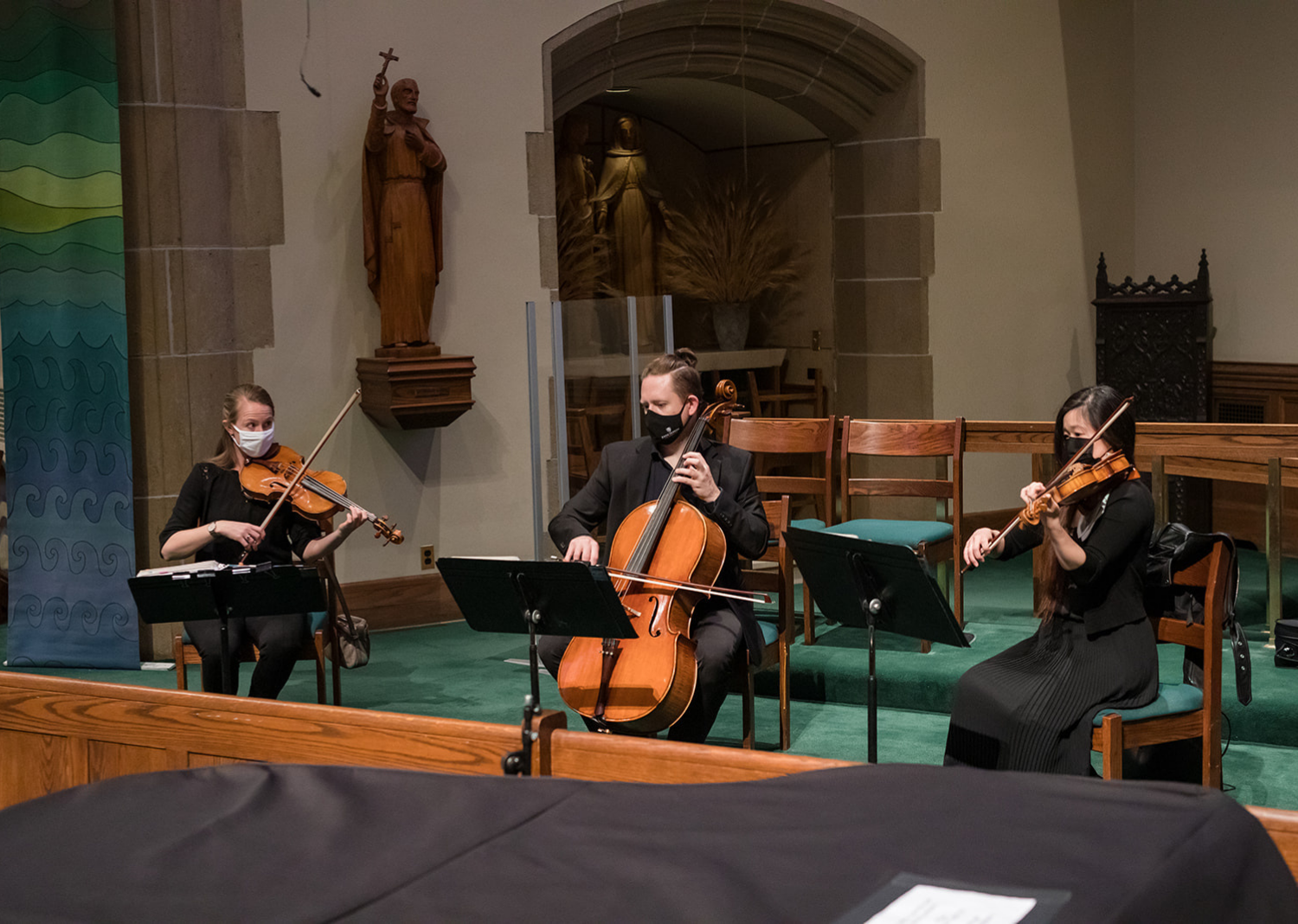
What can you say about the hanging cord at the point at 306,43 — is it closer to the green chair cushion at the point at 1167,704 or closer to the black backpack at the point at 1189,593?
the black backpack at the point at 1189,593

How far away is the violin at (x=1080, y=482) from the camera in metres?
3.17

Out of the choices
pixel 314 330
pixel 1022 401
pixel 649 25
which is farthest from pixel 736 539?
pixel 1022 401

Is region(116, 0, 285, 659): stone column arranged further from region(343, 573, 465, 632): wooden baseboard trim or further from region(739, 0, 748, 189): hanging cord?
region(739, 0, 748, 189): hanging cord

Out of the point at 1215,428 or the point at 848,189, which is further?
the point at 848,189

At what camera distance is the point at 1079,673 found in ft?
10.9

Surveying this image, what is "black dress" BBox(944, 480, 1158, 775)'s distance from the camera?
325cm

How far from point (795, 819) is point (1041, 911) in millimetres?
284

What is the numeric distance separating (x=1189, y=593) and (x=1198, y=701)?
0.26 metres

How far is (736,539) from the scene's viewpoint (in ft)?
12.8

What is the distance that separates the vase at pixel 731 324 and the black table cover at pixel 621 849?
6823 mm

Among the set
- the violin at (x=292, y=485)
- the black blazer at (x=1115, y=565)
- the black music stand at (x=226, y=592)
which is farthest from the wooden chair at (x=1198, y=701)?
the violin at (x=292, y=485)

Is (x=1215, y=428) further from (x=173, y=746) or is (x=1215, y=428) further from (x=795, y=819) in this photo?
(x=795, y=819)

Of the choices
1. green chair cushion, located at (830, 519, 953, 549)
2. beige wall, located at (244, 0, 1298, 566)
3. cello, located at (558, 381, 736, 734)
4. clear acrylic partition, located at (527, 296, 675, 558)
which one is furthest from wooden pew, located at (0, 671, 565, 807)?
beige wall, located at (244, 0, 1298, 566)

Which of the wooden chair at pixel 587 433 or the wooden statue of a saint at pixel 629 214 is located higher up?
the wooden statue of a saint at pixel 629 214
